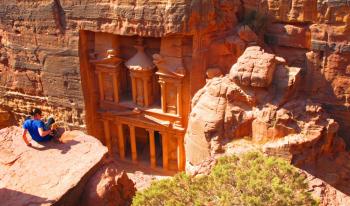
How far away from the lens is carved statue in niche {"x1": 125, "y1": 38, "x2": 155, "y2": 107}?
15805 millimetres

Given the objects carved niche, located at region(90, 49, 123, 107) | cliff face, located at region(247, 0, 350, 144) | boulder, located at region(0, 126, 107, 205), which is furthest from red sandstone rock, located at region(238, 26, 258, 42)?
boulder, located at region(0, 126, 107, 205)

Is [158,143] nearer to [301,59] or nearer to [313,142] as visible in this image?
[301,59]

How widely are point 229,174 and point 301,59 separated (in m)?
8.59

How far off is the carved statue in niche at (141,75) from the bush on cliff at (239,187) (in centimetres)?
941

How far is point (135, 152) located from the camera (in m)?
17.3

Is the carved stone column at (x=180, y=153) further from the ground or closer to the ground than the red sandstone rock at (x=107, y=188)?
closer to the ground

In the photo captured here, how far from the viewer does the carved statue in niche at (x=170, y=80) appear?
1495cm

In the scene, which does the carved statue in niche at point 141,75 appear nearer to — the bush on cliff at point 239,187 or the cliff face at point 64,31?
the cliff face at point 64,31

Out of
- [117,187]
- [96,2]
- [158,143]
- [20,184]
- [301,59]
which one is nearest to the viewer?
[20,184]

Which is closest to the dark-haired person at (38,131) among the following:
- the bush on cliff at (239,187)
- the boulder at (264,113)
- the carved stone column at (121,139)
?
the bush on cliff at (239,187)

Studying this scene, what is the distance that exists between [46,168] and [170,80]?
8310mm

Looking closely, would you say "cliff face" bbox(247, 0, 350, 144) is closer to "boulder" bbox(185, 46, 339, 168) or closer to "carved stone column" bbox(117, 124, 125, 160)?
"boulder" bbox(185, 46, 339, 168)

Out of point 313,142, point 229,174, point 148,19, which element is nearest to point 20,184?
point 229,174

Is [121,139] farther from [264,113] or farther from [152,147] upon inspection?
[264,113]
